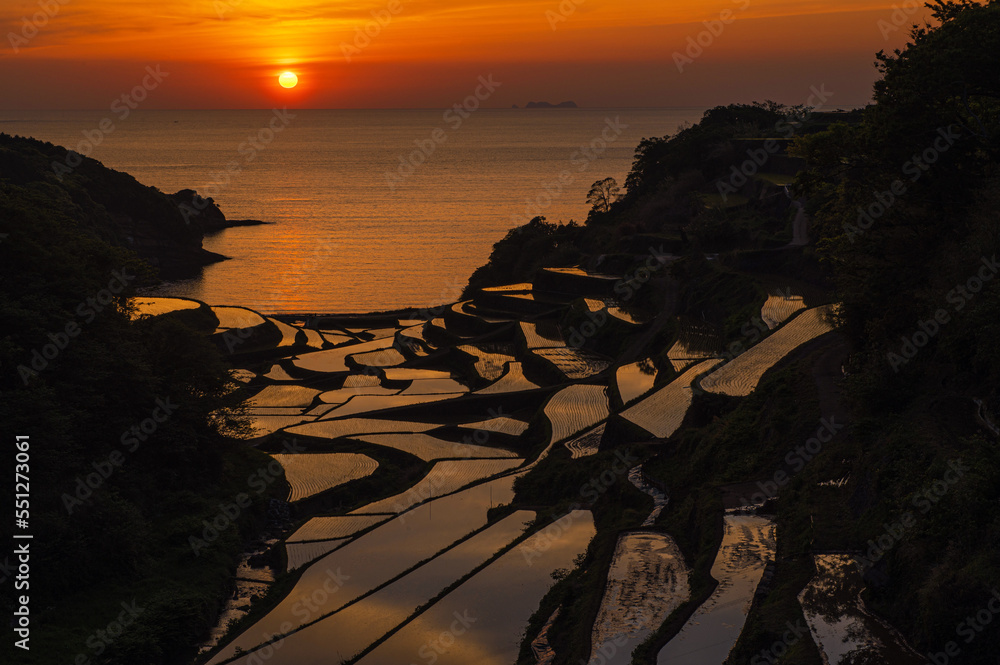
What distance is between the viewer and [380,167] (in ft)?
564

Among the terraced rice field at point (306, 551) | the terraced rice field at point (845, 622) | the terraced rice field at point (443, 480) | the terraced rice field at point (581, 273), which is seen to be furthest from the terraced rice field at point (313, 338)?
the terraced rice field at point (845, 622)

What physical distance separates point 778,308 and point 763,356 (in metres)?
6.72

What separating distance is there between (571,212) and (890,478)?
309 feet

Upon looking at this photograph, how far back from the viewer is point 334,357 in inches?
1674

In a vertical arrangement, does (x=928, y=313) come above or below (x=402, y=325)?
below

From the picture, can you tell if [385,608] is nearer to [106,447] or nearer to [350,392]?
[106,447]

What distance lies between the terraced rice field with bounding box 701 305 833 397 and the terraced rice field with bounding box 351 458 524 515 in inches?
271

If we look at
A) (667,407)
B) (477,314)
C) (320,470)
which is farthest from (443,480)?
(477,314)

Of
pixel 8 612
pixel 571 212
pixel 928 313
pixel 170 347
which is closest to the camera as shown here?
pixel 928 313

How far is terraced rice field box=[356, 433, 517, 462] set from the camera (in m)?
26.9

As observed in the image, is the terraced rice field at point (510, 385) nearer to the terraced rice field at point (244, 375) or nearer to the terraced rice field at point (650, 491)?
the terraced rice field at point (244, 375)

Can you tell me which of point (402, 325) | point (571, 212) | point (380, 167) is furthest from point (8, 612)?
point (380, 167)

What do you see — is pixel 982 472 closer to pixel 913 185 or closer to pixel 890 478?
pixel 890 478

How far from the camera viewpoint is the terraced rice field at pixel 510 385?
106ft
